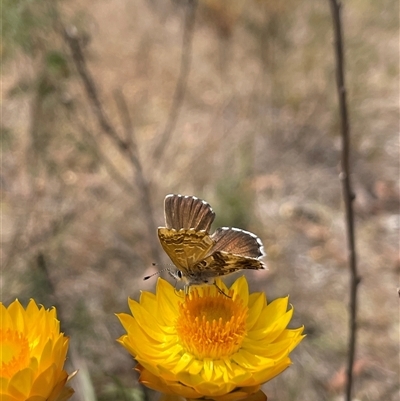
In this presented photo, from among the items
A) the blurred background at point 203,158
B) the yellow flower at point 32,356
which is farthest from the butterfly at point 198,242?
the blurred background at point 203,158

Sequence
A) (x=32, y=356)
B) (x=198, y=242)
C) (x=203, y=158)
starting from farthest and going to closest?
(x=203, y=158) < (x=198, y=242) < (x=32, y=356)

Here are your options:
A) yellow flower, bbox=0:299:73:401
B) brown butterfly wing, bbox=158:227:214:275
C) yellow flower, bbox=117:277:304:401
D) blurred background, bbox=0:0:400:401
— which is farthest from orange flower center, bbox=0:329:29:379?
blurred background, bbox=0:0:400:401

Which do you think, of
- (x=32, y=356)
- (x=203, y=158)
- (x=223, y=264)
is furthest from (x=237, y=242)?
(x=203, y=158)

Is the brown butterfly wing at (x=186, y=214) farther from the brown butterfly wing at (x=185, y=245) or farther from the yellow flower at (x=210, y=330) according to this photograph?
the yellow flower at (x=210, y=330)

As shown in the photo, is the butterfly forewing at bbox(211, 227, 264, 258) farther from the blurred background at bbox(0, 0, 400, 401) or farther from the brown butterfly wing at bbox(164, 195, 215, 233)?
the blurred background at bbox(0, 0, 400, 401)

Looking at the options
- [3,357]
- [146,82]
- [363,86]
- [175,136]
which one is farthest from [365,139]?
[3,357]

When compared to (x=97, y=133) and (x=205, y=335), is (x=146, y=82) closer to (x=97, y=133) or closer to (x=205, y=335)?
(x=97, y=133)

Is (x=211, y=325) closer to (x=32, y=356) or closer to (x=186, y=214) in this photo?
(x=186, y=214)
